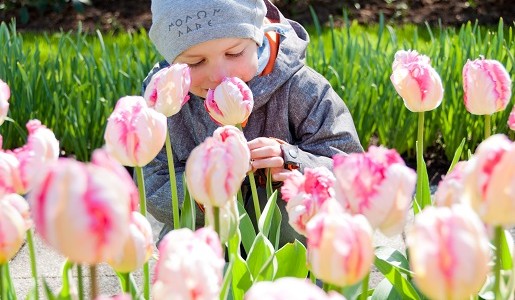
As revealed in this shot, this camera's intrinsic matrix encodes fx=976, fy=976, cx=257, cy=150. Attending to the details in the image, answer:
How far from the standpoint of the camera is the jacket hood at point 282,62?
91.3 inches

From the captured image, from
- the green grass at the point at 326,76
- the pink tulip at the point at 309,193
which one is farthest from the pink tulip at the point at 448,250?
the green grass at the point at 326,76

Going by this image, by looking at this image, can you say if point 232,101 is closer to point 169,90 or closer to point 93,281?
point 169,90

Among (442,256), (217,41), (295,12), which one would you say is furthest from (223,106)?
(295,12)

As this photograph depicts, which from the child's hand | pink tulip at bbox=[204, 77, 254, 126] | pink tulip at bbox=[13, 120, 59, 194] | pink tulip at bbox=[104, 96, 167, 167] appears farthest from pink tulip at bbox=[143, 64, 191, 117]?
the child's hand

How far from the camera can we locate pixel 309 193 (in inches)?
47.2

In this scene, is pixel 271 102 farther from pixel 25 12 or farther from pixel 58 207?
pixel 25 12

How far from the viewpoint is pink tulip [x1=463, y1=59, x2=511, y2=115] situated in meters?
1.52

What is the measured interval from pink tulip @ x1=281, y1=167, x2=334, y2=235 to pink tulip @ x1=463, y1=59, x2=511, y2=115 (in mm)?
423

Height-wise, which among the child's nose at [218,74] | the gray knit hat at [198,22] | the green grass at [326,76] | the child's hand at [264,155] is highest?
the gray knit hat at [198,22]

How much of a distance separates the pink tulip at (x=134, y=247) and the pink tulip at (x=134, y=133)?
18 centimetres

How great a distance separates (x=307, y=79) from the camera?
94.3 inches

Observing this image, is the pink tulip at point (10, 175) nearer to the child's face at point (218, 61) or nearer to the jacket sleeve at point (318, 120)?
the child's face at point (218, 61)

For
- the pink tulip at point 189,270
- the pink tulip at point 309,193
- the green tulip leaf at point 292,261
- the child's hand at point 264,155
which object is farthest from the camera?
the child's hand at point 264,155

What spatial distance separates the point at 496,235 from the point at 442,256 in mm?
226
